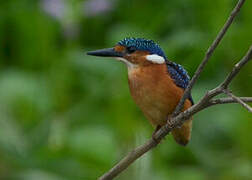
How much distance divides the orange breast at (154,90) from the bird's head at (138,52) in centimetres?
2

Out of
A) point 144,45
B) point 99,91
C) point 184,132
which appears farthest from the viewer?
point 99,91

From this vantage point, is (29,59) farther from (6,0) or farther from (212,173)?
(212,173)

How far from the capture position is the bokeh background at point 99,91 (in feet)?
12.9

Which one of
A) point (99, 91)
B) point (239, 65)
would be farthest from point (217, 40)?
point (99, 91)

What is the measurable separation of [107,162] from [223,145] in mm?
810

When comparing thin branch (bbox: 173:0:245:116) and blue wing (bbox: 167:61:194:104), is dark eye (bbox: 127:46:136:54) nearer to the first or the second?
blue wing (bbox: 167:61:194:104)

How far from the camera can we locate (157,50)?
8.87ft

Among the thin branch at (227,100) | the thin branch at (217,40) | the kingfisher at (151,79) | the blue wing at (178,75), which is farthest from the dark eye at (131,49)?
the thin branch at (227,100)

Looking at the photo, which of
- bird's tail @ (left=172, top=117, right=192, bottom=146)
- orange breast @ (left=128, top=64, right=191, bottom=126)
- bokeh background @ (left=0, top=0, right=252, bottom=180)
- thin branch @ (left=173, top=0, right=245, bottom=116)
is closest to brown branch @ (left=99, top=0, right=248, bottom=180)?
thin branch @ (left=173, top=0, right=245, bottom=116)

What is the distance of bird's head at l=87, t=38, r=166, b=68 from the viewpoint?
8.84 feet

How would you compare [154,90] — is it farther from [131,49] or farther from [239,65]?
[239,65]

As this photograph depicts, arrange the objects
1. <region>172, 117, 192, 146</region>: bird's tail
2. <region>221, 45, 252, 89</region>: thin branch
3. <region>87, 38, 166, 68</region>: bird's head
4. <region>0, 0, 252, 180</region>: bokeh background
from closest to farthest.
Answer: <region>221, 45, 252, 89</region>: thin branch, <region>87, 38, 166, 68</region>: bird's head, <region>172, 117, 192, 146</region>: bird's tail, <region>0, 0, 252, 180</region>: bokeh background

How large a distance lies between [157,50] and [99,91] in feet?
6.27

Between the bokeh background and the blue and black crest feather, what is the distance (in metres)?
0.61
